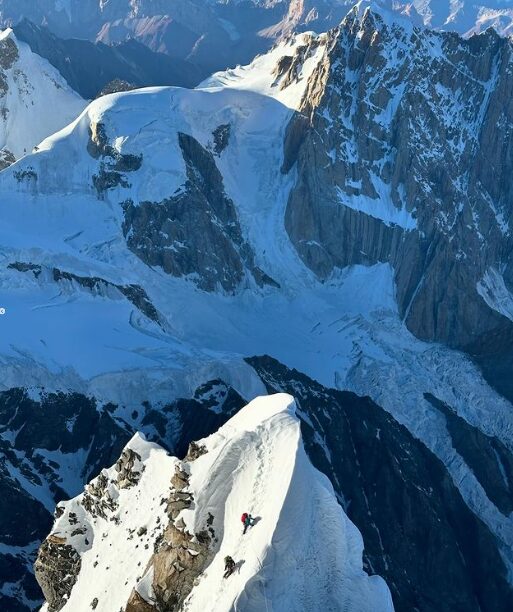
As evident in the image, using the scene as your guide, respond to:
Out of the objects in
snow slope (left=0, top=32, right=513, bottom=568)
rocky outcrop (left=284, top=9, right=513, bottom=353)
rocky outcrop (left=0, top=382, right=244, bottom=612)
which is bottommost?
rocky outcrop (left=0, top=382, right=244, bottom=612)

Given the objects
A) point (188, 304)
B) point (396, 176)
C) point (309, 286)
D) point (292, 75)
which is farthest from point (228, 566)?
point (292, 75)

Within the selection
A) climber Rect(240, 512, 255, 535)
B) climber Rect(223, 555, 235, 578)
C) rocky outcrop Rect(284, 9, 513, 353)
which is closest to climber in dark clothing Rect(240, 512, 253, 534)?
climber Rect(240, 512, 255, 535)

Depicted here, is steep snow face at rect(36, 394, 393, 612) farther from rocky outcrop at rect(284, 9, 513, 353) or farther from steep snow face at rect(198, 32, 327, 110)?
steep snow face at rect(198, 32, 327, 110)

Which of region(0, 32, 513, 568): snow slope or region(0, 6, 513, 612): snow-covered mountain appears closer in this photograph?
region(0, 6, 513, 612): snow-covered mountain

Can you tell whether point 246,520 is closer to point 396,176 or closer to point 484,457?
point 484,457

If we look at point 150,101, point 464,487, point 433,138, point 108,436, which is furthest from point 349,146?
point 108,436

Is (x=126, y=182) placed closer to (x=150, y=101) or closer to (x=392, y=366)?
(x=150, y=101)

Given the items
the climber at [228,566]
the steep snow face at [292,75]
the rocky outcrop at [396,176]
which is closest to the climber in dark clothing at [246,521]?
the climber at [228,566]
